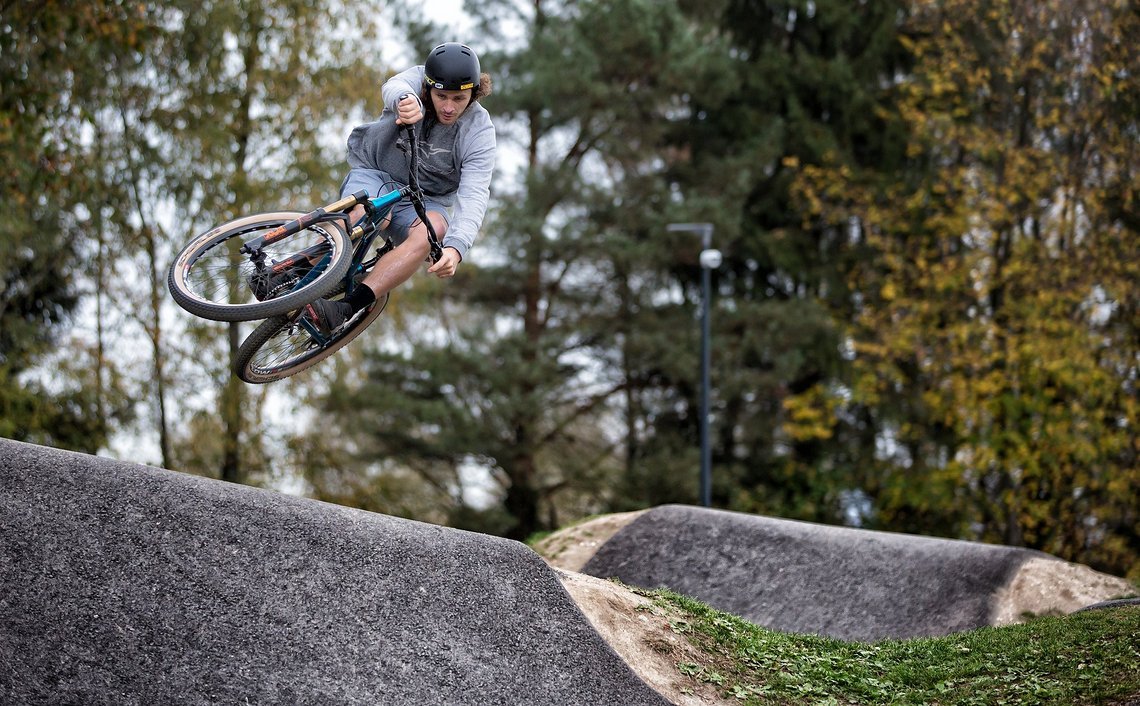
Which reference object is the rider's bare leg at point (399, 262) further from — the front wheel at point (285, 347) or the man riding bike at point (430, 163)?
the front wheel at point (285, 347)

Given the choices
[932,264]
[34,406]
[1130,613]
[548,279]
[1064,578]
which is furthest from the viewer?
[548,279]

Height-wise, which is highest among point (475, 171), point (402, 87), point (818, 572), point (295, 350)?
point (402, 87)

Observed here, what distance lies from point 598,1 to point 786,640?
16764 mm

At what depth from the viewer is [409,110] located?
6.68 m

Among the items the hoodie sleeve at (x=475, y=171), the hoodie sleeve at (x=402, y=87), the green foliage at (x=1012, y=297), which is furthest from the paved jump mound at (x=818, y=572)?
the green foliage at (x=1012, y=297)

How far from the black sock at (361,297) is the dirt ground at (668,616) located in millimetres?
2295

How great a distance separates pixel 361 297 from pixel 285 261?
0.52 metres

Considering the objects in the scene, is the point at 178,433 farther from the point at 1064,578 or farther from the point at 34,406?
the point at 1064,578

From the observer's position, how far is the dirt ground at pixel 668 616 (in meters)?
7.21

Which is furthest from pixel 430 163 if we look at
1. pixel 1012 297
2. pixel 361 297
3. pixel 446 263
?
pixel 1012 297

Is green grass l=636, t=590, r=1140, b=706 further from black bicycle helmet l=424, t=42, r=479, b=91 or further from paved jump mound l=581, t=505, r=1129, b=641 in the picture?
black bicycle helmet l=424, t=42, r=479, b=91

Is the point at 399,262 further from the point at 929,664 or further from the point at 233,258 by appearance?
the point at 929,664

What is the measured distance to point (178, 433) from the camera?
870 inches

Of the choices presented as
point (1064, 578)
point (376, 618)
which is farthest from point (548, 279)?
point (376, 618)
